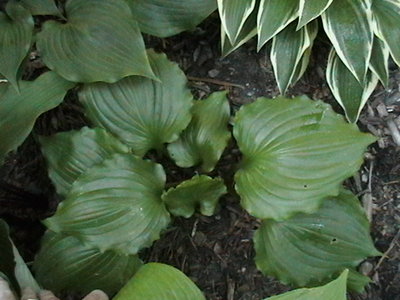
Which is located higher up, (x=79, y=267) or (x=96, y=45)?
(x=96, y=45)

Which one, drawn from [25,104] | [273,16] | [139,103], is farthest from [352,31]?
[25,104]

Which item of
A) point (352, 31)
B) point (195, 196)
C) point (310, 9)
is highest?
point (310, 9)

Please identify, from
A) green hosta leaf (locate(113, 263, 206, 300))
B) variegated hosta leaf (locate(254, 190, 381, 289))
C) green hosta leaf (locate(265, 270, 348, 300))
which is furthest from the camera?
variegated hosta leaf (locate(254, 190, 381, 289))

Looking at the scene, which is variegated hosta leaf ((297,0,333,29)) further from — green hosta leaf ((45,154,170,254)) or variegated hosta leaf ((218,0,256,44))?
green hosta leaf ((45,154,170,254))

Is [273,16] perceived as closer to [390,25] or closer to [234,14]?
[234,14]

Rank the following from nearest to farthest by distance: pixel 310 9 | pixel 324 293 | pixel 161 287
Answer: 1. pixel 324 293
2. pixel 161 287
3. pixel 310 9

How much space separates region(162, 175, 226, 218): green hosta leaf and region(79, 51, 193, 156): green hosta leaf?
0.52 ft

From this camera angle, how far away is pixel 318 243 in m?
1.79

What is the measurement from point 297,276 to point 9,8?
1.11m

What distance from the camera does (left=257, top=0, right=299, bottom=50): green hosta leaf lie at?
1.85m

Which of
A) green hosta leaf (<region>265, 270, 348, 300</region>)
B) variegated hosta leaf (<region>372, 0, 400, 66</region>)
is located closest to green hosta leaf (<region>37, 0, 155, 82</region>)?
variegated hosta leaf (<region>372, 0, 400, 66</region>)

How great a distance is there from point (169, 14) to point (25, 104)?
1.60ft

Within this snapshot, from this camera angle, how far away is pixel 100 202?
1.71 meters

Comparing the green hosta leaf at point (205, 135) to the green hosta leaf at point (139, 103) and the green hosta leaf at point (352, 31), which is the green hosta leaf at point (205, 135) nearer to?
the green hosta leaf at point (139, 103)
